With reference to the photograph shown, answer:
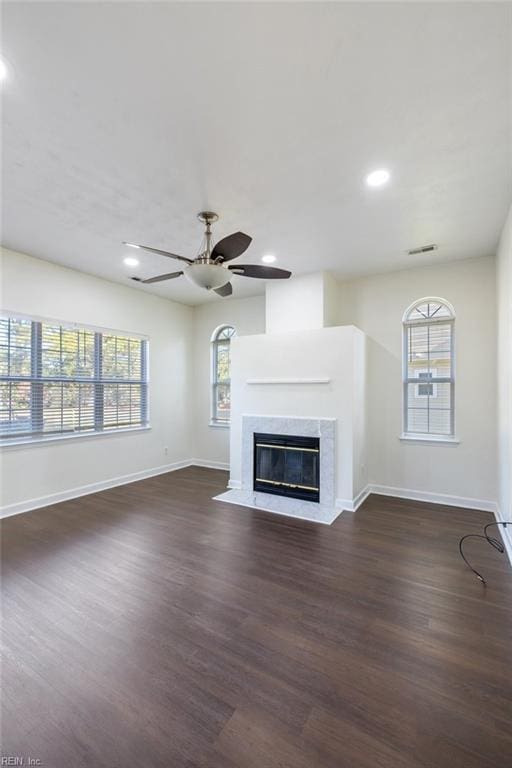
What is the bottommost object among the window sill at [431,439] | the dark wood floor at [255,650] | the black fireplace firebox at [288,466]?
the dark wood floor at [255,650]

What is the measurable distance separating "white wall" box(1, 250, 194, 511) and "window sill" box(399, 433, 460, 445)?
4124 mm

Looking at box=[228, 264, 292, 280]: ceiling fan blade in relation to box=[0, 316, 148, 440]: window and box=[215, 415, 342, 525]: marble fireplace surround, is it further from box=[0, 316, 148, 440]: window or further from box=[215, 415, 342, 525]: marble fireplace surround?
box=[0, 316, 148, 440]: window

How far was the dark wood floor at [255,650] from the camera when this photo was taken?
148 centimetres

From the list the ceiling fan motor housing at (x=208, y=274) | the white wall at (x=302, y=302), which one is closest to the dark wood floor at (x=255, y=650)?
→ the ceiling fan motor housing at (x=208, y=274)

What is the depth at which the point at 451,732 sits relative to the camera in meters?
1.52

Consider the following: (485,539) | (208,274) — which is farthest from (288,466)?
(208,274)

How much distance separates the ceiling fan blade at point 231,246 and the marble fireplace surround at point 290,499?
2.48 metres

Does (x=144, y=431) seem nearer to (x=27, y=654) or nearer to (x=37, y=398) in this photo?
(x=37, y=398)

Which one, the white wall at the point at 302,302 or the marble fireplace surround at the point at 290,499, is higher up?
the white wall at the point at 302,302

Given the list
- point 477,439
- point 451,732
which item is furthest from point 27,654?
point 477,439

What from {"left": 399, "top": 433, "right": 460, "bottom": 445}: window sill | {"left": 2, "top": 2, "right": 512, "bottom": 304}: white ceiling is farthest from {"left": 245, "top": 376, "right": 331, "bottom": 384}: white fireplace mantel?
{"left": 2, "top": 2, "right": 512, "bottom": 304}: white ceiling

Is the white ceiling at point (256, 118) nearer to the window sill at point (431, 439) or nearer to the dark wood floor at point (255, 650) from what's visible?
the window sill at point (431, 439)

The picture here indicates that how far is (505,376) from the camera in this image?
3416 mm

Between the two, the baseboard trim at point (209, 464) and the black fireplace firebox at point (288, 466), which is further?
the baseboard trim at point (209, 464)
